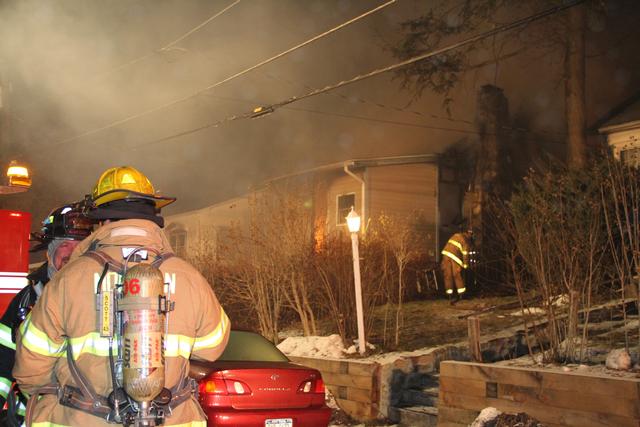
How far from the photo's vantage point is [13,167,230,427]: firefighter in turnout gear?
251 centimetres

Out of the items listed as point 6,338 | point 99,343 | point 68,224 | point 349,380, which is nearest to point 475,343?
point 349,380

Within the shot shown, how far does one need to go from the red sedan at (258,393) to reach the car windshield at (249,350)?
17mm

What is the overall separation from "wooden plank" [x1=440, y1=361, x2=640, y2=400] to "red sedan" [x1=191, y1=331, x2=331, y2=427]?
1479 mm

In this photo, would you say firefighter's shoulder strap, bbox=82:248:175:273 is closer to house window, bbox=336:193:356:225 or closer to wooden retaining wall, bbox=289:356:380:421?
wooden retaining wall, bbox=289:356:380:421

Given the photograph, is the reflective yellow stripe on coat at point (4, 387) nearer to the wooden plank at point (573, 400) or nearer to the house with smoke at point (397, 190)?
the wooden plank at point (573, 400)

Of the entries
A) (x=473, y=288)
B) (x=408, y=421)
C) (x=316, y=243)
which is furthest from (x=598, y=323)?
(x=473, y=288)

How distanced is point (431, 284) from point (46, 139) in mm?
14800

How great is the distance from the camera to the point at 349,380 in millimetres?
8414

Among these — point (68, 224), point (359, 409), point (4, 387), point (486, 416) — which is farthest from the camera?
point (359, 409)

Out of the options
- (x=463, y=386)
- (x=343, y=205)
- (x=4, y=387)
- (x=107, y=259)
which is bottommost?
(x=463, y=386)

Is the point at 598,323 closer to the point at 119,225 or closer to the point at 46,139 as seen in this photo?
the point at 119,225

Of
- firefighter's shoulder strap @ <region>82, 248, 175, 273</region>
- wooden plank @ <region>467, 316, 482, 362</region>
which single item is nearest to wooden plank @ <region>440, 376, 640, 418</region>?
wooden plank @ <region>467, 316, 482, 362</region>

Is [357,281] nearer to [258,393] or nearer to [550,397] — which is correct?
[258,393]

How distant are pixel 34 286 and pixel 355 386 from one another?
18.2 ft
